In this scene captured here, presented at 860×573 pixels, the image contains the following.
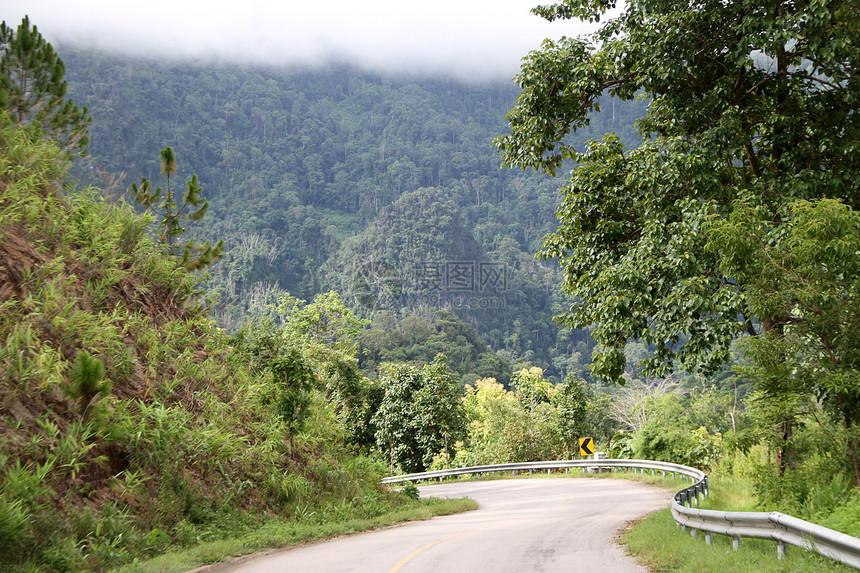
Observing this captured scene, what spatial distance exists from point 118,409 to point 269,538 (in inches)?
135

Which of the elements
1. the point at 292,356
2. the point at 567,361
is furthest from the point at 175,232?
the point at 567,361

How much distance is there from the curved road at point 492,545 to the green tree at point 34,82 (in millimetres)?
12566

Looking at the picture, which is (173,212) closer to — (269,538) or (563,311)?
(269,538)

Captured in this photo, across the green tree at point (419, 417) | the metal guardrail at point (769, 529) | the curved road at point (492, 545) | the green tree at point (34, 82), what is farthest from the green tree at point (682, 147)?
the green tree at point (419, 417)

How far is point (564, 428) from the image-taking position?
4072cm

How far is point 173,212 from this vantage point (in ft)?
59.1

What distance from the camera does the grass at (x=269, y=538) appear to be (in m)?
8.71

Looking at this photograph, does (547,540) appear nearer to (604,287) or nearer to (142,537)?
(604,287)

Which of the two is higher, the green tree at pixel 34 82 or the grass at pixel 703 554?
the green tree at pixel 34 82

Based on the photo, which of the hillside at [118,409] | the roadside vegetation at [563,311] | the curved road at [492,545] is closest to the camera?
the roadside vegetation at [563,311]

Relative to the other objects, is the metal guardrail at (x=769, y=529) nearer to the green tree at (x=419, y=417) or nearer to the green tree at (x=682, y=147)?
the green tree at (x=682, y=147)

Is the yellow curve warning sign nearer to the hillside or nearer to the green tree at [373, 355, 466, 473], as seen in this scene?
the green tree at [373, 355, 466, 473]

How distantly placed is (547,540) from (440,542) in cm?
193

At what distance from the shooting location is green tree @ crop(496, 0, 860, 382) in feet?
36.0
